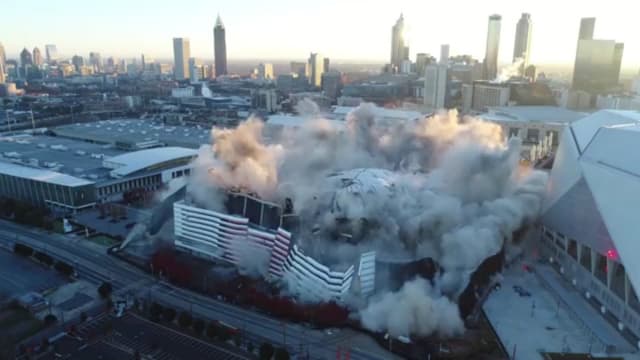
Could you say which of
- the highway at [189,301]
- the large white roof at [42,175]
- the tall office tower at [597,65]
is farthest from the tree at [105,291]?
the tall office tower at [597,65]

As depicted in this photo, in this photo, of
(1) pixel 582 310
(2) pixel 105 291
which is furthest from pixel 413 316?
(2) pixel 105 291

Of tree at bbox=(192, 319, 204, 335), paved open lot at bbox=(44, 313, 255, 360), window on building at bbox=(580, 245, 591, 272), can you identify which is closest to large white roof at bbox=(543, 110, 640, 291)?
window on building at bbox=(580, 245, 591, 272)

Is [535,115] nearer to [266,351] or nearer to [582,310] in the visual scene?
[582,310]

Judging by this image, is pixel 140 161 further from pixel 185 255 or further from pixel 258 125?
pixel 185 255

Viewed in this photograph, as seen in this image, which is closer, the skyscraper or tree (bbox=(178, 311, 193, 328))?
tree (bbox=(178, 311, 193, 328))

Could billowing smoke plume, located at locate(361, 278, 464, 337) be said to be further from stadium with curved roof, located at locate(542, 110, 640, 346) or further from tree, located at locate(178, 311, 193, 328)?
tree, located at locate(178, 311, 193, 328)
